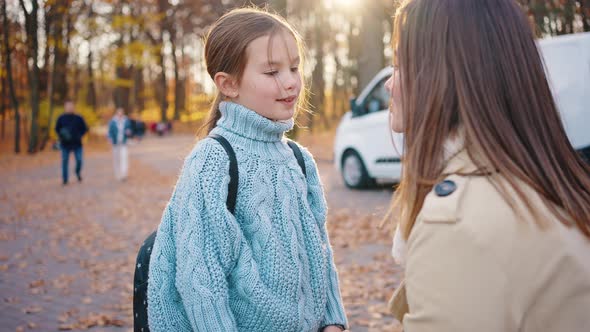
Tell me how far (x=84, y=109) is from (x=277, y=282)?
123ft

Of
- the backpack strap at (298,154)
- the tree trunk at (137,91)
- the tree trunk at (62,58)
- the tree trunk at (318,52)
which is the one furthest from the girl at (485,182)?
the tree trunk at (137,91)

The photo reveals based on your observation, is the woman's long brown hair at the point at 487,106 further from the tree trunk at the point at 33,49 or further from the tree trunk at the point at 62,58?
the tree trunk at the point at 62,58

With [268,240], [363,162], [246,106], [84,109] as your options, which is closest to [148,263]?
[268,240]

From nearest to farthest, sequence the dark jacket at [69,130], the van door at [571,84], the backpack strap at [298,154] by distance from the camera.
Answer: the backpack strap at [298,154]
the van door at [571,84]
the dark jacket at [69,130]

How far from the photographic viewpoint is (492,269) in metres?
1.11

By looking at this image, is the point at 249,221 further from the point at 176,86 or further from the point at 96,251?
the point at 176,86

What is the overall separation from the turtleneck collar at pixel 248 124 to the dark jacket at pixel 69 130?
13690mm

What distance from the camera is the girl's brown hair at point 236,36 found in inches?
84.8

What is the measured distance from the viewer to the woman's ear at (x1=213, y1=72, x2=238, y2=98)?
2.21 m

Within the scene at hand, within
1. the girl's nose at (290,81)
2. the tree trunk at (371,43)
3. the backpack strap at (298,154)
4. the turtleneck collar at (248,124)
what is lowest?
the backpack strap at (298,154)

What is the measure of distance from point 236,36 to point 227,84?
184mm

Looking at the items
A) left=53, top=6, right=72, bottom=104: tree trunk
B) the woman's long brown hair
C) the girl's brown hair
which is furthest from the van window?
left=53, top=6, right=72, bottom=104: tree trunk

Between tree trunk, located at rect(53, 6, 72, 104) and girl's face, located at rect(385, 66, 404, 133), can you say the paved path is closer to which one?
girl's face, located at rect(385, 66, 404, 133)

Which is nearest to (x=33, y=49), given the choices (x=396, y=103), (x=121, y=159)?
(x=121, y=159)
